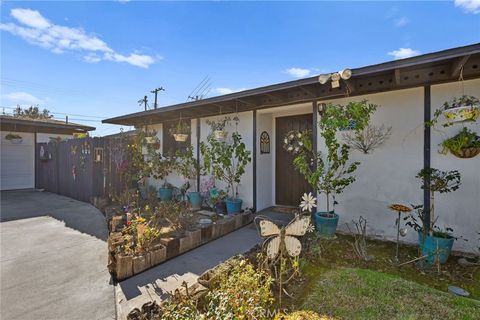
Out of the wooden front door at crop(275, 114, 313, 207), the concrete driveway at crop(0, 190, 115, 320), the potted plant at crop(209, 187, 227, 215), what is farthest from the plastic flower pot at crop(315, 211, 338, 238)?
the concrete driveway at crop(0, 190, 115, 320)

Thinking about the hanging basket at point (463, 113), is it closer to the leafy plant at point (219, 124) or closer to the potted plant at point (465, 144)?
the potted plant at point (465, 144)

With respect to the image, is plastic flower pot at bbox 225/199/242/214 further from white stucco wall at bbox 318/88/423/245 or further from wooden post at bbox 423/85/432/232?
wooden post at bbox 423/85/432/232

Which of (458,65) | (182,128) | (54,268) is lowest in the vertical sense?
(54,268)

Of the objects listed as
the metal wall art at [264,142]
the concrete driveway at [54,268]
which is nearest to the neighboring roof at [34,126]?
the concrete driveway at [54,268]

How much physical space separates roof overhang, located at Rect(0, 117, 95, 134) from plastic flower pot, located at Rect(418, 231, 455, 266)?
41.5 feet

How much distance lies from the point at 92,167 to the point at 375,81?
A: 7379mm

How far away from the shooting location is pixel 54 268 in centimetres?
287

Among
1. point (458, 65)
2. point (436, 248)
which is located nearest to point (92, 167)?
point (436, 248)

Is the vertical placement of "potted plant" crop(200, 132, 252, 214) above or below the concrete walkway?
above

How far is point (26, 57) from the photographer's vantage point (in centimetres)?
634

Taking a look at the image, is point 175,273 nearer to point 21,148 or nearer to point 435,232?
point 435,232

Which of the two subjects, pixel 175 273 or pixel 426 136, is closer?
pixel 175 273

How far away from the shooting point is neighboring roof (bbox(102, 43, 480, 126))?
8.89 ft

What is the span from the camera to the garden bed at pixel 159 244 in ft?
8.67
